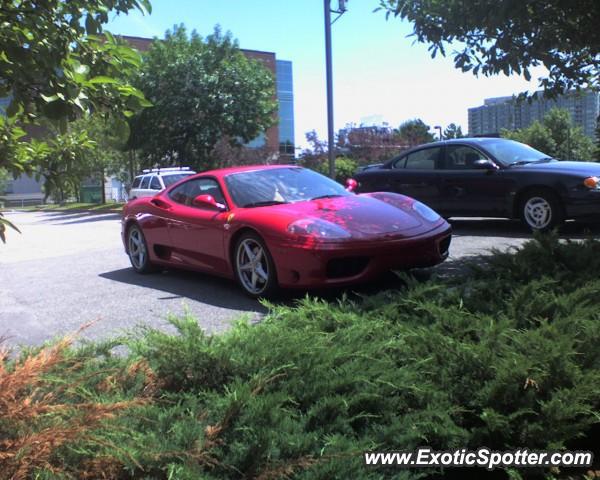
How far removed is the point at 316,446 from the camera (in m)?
2.14

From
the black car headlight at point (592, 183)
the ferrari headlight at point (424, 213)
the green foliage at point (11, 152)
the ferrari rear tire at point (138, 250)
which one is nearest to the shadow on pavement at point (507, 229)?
the black car headlight at point (592, 183)

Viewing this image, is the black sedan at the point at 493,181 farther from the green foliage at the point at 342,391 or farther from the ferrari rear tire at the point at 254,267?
the green foliage at the point at 342,391

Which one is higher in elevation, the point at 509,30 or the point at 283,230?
the point at 509,30

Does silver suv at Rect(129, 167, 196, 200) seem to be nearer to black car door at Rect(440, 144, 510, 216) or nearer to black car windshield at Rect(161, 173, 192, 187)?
black car windshield at Rect(161, 173, 192, 187)

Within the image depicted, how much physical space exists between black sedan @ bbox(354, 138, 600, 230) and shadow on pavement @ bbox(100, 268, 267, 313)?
4491 mm

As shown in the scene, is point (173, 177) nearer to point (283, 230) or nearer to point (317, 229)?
point (283, 230)

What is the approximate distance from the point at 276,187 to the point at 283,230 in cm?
118

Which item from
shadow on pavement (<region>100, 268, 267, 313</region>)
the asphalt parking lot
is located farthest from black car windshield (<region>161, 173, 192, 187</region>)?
shadow on pavement (<region>100, 268, 267, 313</region>)

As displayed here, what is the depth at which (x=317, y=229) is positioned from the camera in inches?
212

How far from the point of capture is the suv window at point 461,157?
9789 millimetres

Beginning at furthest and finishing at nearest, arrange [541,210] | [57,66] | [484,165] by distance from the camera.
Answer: [484,165]
[541,210]
[57,66]

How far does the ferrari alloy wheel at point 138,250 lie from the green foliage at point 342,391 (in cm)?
473

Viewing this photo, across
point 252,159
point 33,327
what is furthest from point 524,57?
point 252,159

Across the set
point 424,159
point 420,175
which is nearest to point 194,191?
point 420,175
